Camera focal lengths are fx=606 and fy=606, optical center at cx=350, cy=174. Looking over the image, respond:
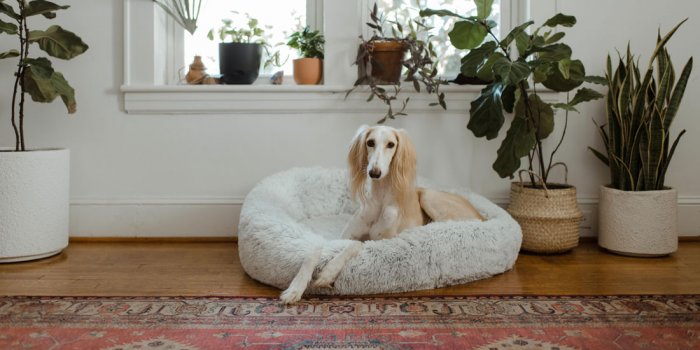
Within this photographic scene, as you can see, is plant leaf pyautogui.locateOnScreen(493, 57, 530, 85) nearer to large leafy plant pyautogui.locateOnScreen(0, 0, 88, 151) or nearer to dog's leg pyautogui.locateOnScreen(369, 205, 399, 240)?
dog's leg pyautogui.locateOnScreen(369, 205, 399, 240)

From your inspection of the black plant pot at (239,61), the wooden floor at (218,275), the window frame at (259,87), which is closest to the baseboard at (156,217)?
the wooden floor at (218,275)

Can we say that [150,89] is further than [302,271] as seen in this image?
Yes

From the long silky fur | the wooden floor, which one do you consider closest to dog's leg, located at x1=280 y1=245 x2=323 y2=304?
the wooden floor

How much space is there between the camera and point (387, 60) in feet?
10.6

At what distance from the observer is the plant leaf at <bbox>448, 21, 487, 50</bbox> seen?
2809 mm

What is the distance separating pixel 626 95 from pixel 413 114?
1057 mm

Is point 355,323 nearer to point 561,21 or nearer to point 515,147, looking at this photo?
point 515,147

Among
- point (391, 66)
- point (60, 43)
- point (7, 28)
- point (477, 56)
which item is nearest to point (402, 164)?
point (477, 56)

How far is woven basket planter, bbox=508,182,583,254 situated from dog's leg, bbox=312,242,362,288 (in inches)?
43.9

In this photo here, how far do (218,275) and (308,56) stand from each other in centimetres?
142

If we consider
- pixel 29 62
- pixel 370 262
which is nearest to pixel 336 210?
pixel 370 262

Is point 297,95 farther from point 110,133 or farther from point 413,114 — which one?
point 110,133

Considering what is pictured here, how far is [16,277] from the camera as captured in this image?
2.44m

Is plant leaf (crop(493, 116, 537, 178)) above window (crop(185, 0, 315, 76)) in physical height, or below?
below
